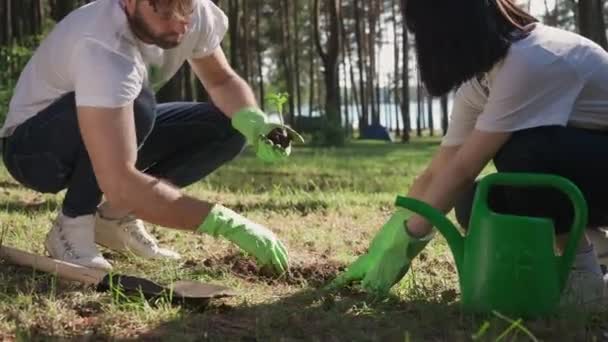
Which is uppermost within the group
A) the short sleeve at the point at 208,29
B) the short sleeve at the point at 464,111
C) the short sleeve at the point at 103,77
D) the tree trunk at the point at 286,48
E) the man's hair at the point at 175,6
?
the man's hair at the point at 175,6

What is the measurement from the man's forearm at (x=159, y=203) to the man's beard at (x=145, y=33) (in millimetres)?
383

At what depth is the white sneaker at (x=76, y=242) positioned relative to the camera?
2.20 metres

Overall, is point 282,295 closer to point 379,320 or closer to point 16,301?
point 379,320

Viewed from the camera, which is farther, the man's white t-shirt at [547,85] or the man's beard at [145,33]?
the man's beard at [145,33]

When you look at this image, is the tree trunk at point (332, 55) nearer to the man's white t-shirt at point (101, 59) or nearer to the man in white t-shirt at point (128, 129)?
the man in white t-shirt at point (128, 129)

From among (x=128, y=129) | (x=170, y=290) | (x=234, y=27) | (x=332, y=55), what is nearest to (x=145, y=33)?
(x=128, y=129)

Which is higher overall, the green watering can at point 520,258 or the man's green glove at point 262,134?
the man's green glove at point 262,134

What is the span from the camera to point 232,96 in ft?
8.24

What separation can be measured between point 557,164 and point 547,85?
0.20 meters

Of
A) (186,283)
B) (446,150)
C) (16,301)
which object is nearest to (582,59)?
(446,150)

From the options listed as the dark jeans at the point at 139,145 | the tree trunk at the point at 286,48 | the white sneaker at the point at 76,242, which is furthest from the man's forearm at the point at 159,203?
the tree trunk at the point at 286,48

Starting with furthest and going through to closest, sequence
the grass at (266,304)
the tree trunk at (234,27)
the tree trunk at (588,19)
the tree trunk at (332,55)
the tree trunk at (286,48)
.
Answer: the tree trunk at (286,48) → the tree trunk at (234,27) → the tree trunk at (332,55) → the tree trunk at (588,19) → the grass at (266,304)

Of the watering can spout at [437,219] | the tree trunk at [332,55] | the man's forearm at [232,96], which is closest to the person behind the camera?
the watering can spout at [437,219]

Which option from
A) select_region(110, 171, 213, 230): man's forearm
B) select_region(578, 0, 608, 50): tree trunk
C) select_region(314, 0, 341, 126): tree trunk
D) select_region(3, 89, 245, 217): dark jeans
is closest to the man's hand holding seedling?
select_region(3, 89, 245, 217): dark jeans
